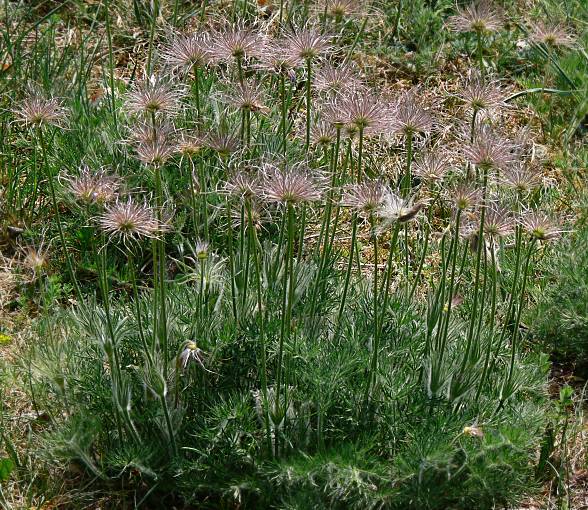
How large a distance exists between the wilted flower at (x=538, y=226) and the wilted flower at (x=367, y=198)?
1.41 ft

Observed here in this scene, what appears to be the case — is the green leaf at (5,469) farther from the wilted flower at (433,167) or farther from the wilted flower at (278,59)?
the wilted flower at (433,167)

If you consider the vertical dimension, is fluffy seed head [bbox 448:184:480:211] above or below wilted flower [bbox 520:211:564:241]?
above

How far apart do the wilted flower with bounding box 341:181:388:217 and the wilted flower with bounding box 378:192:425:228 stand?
0.06ft

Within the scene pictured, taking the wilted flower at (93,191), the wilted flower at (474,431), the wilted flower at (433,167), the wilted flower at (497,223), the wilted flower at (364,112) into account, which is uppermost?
the wilted flower at (364,112)

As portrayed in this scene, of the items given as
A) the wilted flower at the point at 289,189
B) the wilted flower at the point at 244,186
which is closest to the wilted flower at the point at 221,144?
the wilted flower at the point at 244,186

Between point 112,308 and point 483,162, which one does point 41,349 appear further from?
point 483,162

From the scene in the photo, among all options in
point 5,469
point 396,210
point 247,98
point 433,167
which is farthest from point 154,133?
point 5,469

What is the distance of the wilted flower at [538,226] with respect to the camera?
9.09 ft

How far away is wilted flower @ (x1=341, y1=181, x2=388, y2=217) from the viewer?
267 centimetres

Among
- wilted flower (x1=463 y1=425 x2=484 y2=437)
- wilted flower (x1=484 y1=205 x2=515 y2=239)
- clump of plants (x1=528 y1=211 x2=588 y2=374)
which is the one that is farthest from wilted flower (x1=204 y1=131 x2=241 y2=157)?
clump of plants (x1=528 y1=211 x2=588 y2=374)

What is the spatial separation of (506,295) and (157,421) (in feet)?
5.43

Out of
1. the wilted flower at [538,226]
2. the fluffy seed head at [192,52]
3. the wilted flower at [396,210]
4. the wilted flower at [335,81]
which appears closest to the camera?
the wilted flower at [396,210]

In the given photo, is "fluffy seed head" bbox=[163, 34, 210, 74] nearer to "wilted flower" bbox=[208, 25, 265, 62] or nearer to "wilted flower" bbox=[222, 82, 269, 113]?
"wilted flower" bbox=[208, 25, 265, 62]

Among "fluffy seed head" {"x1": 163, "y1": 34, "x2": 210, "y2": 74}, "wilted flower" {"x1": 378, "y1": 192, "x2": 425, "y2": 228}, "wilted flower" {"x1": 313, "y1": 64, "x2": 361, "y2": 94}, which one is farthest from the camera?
"wilted flower" {"x1": 313, "y1": 64, "x2": 361, "y2": 94}
